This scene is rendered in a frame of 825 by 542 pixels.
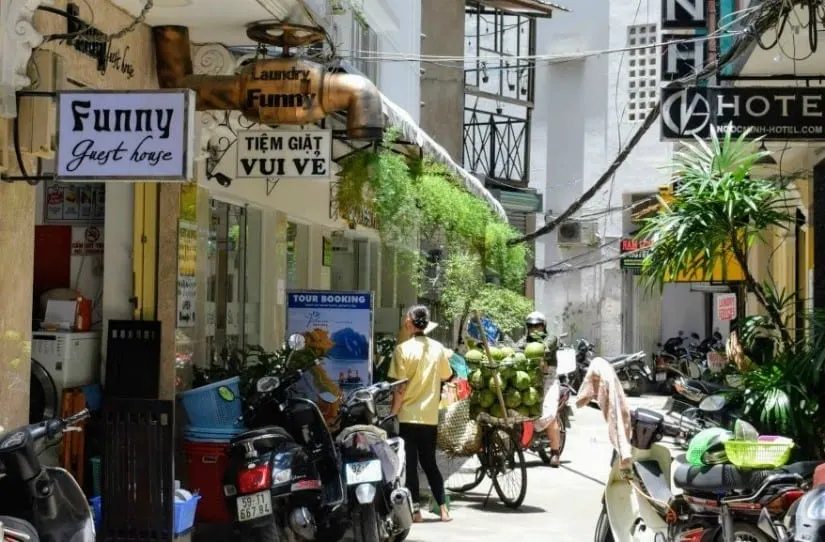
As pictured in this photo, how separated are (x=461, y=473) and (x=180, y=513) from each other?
6.03 m

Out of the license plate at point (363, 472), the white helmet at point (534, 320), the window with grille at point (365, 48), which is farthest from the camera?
the window with grille at point (365, 48)

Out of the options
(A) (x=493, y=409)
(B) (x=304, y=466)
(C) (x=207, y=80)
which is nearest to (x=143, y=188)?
(C) (x=207, y=80)

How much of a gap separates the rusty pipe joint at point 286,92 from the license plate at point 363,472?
94.1 inches

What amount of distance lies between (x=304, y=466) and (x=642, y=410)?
93.7 inches

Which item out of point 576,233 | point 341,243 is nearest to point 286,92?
point 341,243

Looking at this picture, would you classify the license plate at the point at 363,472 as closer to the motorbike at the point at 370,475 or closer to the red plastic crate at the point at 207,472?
the motorbike at the point at 370,475

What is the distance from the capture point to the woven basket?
39.5 feet

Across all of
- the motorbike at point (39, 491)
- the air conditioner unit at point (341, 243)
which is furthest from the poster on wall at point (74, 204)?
the air conditioner unit at point (341, 243)

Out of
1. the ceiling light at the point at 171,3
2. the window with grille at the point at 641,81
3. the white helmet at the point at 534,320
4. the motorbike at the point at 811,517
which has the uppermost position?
the window with grille at the point at 641,81

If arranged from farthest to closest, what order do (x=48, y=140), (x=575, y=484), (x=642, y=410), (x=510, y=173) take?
(x=510, y=173), (x=575, y=484), (x=642, y=410), (x=48, y=140)

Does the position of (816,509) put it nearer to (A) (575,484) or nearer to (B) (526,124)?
(A) (575,484)

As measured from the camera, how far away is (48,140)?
280 inches

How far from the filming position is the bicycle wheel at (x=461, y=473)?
40.6 ft

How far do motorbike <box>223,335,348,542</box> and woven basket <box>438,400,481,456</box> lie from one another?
3318 mm
